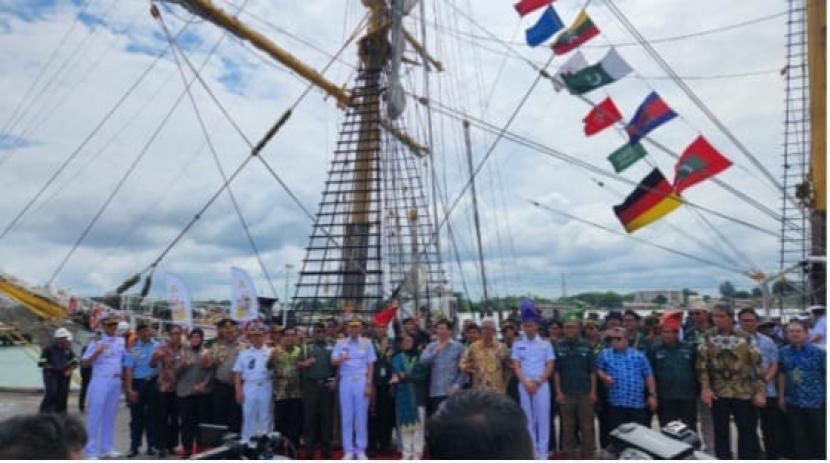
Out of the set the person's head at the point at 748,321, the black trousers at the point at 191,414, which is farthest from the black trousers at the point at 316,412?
the person's head at the point at 748,321

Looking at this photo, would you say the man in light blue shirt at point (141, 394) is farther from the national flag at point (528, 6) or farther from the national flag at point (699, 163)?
the national flag at point (699, 163)

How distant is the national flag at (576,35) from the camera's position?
8.74m

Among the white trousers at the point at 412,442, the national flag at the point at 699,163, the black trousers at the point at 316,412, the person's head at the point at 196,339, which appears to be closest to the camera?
the white trousers at the point at 412,442

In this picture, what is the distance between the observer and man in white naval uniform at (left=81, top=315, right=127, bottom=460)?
6621mm

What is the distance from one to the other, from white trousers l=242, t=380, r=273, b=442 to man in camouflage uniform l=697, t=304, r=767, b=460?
438cm

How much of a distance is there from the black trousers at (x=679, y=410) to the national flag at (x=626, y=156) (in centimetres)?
359

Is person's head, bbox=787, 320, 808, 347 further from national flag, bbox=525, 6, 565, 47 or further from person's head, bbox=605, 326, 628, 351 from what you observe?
national flag, bbox=525, 6, 565, 47

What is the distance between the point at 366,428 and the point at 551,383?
2.03 metres

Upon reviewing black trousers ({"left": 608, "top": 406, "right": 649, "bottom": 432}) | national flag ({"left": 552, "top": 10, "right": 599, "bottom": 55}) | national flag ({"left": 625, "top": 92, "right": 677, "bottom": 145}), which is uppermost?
national flag ({"left": 552, "top": 10, "right": 599, "bottom": 55})

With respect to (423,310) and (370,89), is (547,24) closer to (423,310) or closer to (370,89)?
(423,310)

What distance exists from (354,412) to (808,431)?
4264 mm

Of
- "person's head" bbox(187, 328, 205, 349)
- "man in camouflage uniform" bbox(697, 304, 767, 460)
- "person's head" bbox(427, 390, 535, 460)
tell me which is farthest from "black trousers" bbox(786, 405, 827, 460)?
"person's head" bbox(187, 328, 205, 349)

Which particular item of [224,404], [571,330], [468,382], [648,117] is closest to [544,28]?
[648,117]

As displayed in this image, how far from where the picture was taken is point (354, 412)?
21.5 ft
